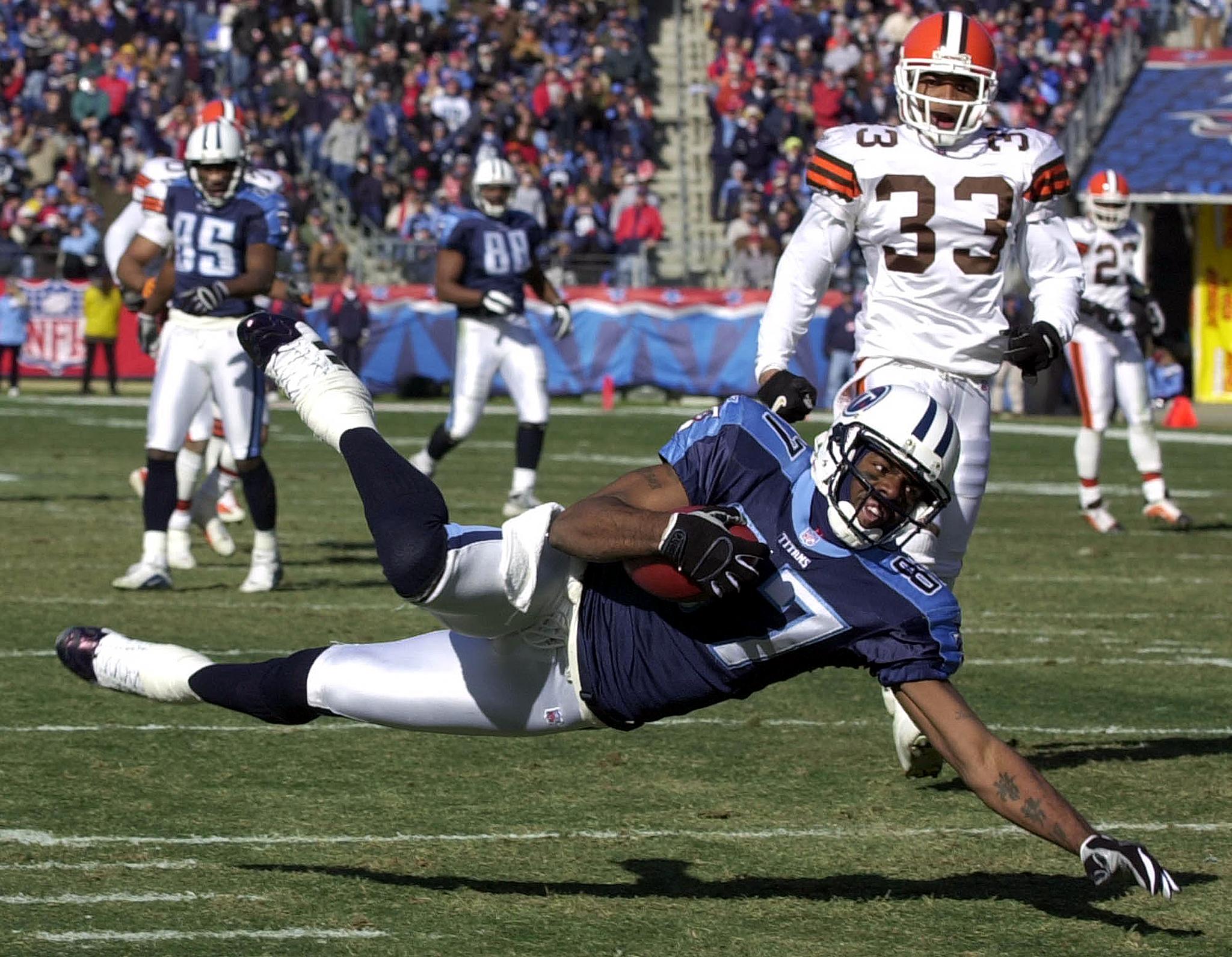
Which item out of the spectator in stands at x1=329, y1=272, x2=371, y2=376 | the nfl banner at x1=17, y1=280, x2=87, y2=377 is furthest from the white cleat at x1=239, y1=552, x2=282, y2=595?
the nfl banner at x1=17, y1=280, x2=87, y2=377

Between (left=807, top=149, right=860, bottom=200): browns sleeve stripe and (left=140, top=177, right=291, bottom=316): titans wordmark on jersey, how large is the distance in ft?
11.4

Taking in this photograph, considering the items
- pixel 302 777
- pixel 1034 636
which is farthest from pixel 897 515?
pixel 1034 636

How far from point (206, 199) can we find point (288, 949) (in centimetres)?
A: 523

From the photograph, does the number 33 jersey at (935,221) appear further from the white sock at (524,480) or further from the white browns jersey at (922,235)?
the white sock at (524,480)

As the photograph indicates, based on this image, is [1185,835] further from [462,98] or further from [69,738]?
[462,98]

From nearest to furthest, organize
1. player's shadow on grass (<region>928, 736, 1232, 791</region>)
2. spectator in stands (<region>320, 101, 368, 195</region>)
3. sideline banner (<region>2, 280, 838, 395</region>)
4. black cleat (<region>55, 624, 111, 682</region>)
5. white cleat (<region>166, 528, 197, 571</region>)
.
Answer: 1. black cleat (<region>55, 624, 111, 682</region>)
2. player's shadow on grass (<region>928, 736, 1232, 791</region>)
3. white cleat (<region>166, 528, 197, 571</region>)
4. sideline banner (<region>2, 280, 838, 395</region>)
5. spectator in stands (<region>320, 101, 368, 195</region>)

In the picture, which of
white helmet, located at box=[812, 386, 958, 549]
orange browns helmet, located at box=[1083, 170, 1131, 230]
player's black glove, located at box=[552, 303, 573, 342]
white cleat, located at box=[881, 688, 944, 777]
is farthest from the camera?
player's black glove, located at box=[552, 303, 573, 342]

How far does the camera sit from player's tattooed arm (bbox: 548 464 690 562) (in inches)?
148

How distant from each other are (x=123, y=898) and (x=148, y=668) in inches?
22.1

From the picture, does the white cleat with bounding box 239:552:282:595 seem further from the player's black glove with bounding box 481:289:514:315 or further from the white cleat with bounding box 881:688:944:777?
the white cleat with bounding box 881:688:944:777

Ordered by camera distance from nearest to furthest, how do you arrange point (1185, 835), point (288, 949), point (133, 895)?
point (288, 949)
point (133, 895)
point (1185, 835)

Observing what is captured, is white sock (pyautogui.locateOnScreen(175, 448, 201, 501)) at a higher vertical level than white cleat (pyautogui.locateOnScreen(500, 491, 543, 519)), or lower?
higher

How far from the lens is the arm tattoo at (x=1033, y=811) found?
3604mm

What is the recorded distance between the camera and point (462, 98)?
25266mm
